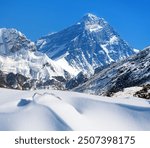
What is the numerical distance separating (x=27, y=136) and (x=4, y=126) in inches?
22.2

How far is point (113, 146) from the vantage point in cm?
820

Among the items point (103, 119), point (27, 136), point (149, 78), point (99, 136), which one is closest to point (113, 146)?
point (99, 136)

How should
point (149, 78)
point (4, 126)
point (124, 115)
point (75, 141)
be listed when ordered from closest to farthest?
1. point (75, 141)
2. point (4, 126)
3. point (124, 115)
4. point (149, 78)

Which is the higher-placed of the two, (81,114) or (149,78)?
(149,78)

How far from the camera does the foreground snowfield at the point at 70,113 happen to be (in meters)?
8.58

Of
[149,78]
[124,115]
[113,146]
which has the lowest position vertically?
[113,146]

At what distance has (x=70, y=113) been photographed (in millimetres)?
8953

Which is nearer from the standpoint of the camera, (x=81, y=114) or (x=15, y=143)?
(x=15, y=143)

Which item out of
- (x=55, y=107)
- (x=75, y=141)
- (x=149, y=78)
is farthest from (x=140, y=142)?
(x=149, y=78)

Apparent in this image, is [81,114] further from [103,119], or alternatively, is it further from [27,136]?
[27,136]

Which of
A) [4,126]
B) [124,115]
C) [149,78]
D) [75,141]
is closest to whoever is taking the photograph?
[75,141]

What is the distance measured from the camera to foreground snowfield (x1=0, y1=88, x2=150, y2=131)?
338 inches

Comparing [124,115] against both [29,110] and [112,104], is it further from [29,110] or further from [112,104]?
[29,110]

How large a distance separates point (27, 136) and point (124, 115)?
197 centimetres
